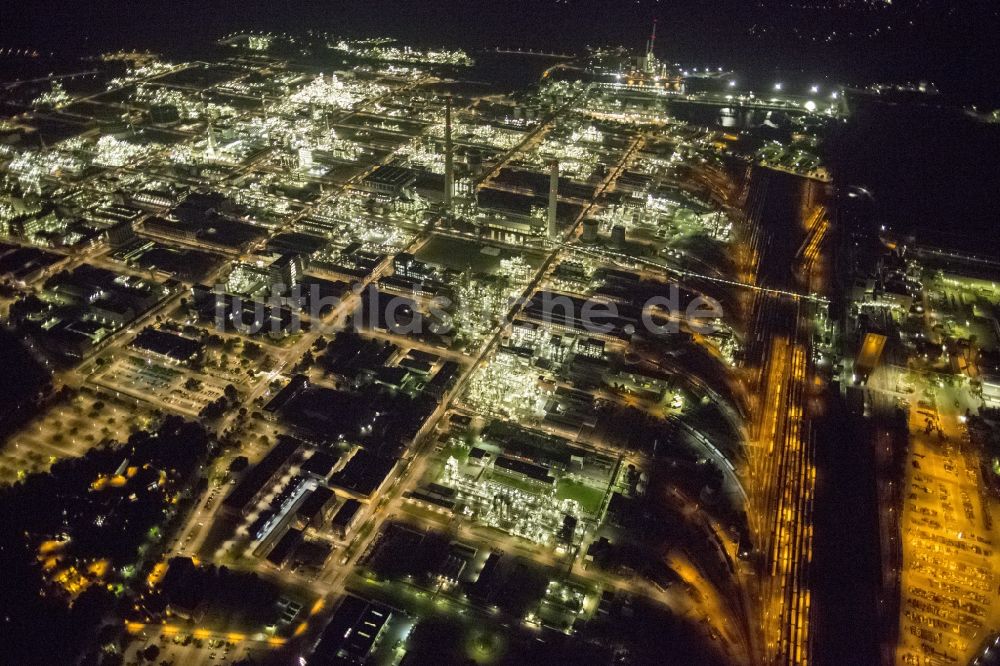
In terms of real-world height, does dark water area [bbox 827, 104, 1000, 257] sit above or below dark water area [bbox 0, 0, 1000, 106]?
below

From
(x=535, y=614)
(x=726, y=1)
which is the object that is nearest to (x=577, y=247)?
(x=535, y=614)

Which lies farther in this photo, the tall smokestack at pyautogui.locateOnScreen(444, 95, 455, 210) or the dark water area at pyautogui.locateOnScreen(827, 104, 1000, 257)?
the tall smokestack at pyautogui.locateOnScreen(444, 95, 455, 210)

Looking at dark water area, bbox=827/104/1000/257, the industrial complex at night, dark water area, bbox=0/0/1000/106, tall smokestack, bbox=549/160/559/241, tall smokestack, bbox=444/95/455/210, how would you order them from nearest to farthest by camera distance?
1. the industrial complex at night
2. tall smokestack, bbox=549/160/559/241
3. dark water area, bbox=827/104/1000/257
4. tall smokestack, bbox=444/95/455/210
5. dark water area, bbox=0/0/1000/106

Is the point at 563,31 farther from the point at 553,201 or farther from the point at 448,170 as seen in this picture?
the point at 553,201

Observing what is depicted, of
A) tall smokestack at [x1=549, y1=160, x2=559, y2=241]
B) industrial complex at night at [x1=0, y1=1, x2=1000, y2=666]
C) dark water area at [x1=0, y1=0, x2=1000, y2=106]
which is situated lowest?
industrial complex at night at [x1=0, y1=1, x2=1000, y2=666]

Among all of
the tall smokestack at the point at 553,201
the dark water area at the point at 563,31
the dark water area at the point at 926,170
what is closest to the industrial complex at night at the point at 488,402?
the tall smokestack at the point at 553,201

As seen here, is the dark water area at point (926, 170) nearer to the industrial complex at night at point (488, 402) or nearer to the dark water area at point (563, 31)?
the industrial complex at night at point (488, 402)

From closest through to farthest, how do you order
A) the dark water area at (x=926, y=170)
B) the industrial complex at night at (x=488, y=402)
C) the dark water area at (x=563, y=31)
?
the industrial complex at night at (x=488, y=402) → the dark water area at (x=926, y=170) → the dark water area at (x=563, y=31)

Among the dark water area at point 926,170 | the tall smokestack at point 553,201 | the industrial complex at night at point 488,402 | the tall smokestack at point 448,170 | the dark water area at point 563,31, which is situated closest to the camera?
the industrial complex at night at point 488,402

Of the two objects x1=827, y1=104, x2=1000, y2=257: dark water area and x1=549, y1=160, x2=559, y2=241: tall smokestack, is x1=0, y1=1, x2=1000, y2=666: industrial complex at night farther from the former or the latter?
x1=827, y1=104, x2=1000, y2=257: dark water area

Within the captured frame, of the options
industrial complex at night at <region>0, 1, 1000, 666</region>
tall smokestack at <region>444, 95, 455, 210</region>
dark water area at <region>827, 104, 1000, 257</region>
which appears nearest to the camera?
industrial complex at night at <region>0, 1, 1000, 666</region>

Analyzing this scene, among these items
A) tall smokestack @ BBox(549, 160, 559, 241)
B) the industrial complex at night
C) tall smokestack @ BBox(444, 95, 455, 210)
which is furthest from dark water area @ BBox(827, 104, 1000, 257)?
tall smokestack @ BBox(444, 95, 455, 210)

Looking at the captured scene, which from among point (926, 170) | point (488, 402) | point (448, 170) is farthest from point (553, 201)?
point (926, 170)
